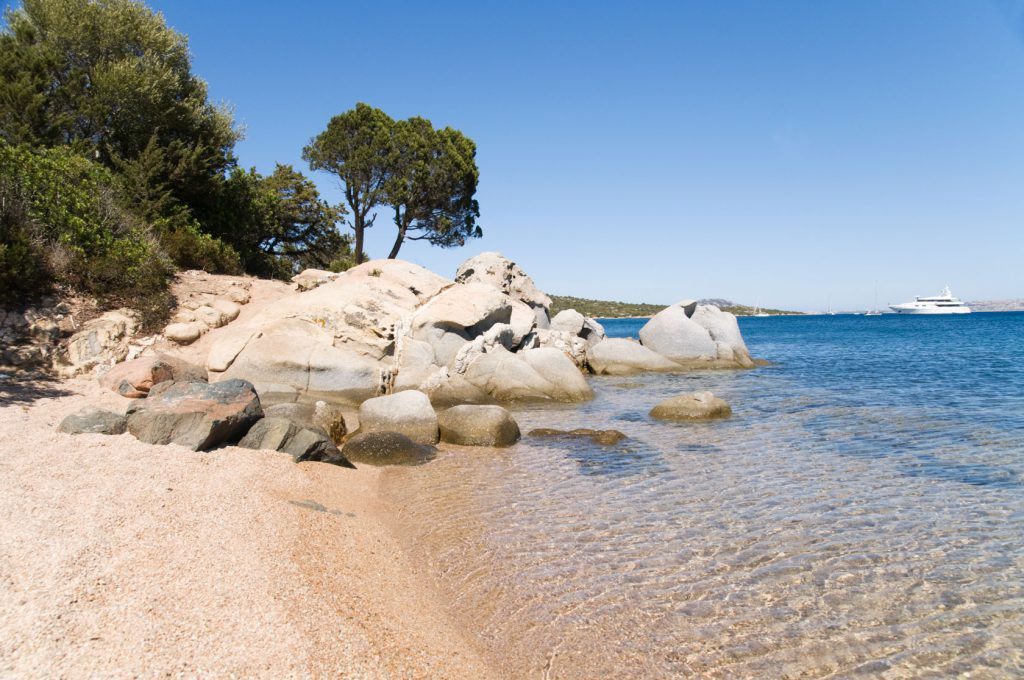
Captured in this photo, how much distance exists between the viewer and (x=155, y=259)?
17938 mm

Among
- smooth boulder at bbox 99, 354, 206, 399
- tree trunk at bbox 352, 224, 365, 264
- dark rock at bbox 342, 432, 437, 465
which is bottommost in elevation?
dark rock at bbox 342, 432, 437, 465

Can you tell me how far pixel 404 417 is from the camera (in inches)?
499

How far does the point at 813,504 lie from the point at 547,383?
11163 millimetres

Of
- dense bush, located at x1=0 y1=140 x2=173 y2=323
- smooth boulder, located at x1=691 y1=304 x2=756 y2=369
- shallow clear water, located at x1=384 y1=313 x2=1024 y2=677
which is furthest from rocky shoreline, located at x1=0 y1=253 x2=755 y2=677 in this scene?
smooth boulder, located at x1=691 y1=304 x2=756 y2=369

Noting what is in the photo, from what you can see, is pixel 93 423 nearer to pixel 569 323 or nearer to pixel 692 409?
pixel 692 409

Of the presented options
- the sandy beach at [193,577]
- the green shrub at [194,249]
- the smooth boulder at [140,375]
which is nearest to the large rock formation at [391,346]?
the smooth boulder at [140,375]

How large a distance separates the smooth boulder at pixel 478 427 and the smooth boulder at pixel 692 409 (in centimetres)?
478

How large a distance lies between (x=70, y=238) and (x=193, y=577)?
15.4 meters

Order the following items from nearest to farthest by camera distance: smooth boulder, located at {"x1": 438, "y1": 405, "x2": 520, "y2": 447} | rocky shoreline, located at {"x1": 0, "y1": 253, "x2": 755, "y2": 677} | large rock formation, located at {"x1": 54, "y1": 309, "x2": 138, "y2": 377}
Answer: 1. rocky shoreline, located at {"x1": 0, "y1": 253, "x2": 755, "y2": 677}
2. smooth boulder, located at {"x1": 438, "y1": 405, "x2": 520, "y2": 447}
3. large rock formation, located at {"x1": 54, "y1": 309, "x2": 138, "y2": 377}

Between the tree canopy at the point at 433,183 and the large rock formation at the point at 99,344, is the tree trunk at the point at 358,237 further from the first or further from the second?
the large rock formation at the point at 99,344

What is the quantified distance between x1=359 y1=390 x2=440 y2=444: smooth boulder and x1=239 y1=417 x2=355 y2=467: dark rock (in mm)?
2014

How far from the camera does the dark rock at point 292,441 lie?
9812 millimetres

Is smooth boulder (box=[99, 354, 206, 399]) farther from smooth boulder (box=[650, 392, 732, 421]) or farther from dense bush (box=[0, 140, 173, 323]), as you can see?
smooth boulder (box=[650, 392, 732, 421])

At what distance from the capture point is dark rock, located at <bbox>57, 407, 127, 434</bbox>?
9.05m
